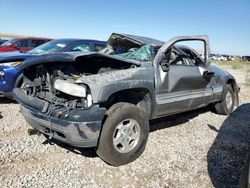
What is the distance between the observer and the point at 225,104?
6.36 metres

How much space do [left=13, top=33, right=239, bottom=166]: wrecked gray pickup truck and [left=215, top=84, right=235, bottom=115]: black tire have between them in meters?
1.62

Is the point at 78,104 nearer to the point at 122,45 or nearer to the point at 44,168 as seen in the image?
the point at 44,168

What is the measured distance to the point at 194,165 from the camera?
3740 millimetres

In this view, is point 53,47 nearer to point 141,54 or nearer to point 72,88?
point 141,54

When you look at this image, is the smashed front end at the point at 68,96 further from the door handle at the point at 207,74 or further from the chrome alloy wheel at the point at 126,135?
the door handle at the point at 207,74

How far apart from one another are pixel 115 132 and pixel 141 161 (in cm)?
61

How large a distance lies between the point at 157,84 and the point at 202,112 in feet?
9.91

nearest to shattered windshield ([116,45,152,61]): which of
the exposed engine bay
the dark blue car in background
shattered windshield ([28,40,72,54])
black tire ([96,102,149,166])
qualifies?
the exposed engine bay

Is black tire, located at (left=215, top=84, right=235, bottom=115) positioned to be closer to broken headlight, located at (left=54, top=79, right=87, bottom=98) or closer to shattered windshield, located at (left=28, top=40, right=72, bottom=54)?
shattered windshield, located at (left=28, top=40, right=72, bottom=54)

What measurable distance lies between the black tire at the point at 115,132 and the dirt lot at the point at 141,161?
0.13 m

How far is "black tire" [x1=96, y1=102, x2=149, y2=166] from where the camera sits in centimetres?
334

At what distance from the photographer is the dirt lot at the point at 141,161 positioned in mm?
3203

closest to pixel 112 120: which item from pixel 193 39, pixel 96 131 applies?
pixel 96 131

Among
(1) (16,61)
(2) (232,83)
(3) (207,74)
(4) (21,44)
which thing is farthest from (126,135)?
(4) (21,44)
